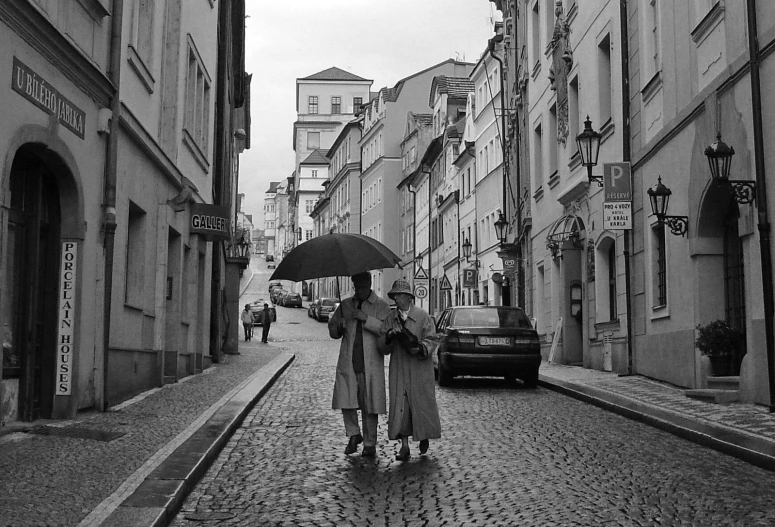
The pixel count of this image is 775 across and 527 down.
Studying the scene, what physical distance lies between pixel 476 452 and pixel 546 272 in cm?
1954

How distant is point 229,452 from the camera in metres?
10.4

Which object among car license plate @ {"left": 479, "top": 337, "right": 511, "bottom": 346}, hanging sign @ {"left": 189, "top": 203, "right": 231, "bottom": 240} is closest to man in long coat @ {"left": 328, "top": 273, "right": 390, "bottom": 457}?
car license plate @ {"left": 479, "top": 337, "right": 511, "bottom": 346}

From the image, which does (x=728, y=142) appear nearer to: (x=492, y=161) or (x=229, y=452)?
(x=229, y=452)

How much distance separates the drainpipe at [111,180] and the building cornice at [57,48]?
20 cm

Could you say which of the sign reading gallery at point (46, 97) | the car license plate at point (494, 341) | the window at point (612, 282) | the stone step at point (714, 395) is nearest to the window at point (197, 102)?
the car license plate at point (494, 341)

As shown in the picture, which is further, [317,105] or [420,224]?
[317,105]

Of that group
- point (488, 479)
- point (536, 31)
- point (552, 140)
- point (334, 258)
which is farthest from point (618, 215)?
point (536, 31)

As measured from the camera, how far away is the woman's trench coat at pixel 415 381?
988cm

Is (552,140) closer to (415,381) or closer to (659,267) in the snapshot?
(659,267)

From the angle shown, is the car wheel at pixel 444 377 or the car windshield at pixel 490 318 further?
the car windshield at pixel 490 318

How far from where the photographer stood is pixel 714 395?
562 inches

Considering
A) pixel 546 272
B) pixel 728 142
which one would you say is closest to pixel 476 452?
pixel 728 142

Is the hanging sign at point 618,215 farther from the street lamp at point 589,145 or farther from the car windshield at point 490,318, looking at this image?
the car windshield at point 490,318

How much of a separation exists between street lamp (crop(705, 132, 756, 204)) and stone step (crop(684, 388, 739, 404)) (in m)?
2.56
